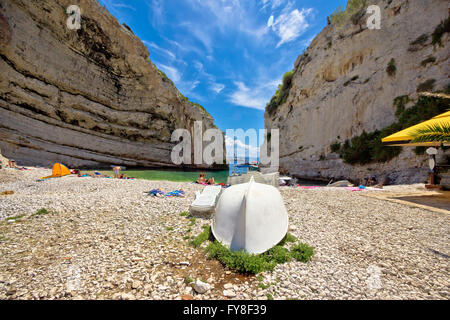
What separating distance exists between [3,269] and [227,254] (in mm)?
4151

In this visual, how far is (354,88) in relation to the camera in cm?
2138

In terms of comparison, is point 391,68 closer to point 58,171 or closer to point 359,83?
point 359,83

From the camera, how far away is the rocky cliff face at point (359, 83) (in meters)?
15.1

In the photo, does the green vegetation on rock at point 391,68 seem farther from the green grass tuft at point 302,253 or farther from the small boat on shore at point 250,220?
the green grass tuft at point 302,253

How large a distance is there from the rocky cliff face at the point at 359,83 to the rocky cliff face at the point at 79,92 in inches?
1038

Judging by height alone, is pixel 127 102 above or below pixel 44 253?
above

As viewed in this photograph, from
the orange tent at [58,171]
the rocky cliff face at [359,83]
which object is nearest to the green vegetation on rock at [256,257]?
the rocky cliff face at [359,83]

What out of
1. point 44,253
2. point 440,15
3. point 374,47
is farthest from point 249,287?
point 374,47

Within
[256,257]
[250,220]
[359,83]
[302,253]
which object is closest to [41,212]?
[250,220]

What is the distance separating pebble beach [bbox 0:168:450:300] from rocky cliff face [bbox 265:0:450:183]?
46.1 feet

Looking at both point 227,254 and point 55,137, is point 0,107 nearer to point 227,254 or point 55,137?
point 55,137

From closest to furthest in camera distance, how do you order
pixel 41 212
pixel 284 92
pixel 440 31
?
pixel 41 212
pixel 440 31
pixel 284 92

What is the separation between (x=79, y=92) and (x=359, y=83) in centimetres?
3998

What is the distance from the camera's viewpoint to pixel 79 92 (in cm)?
2606
